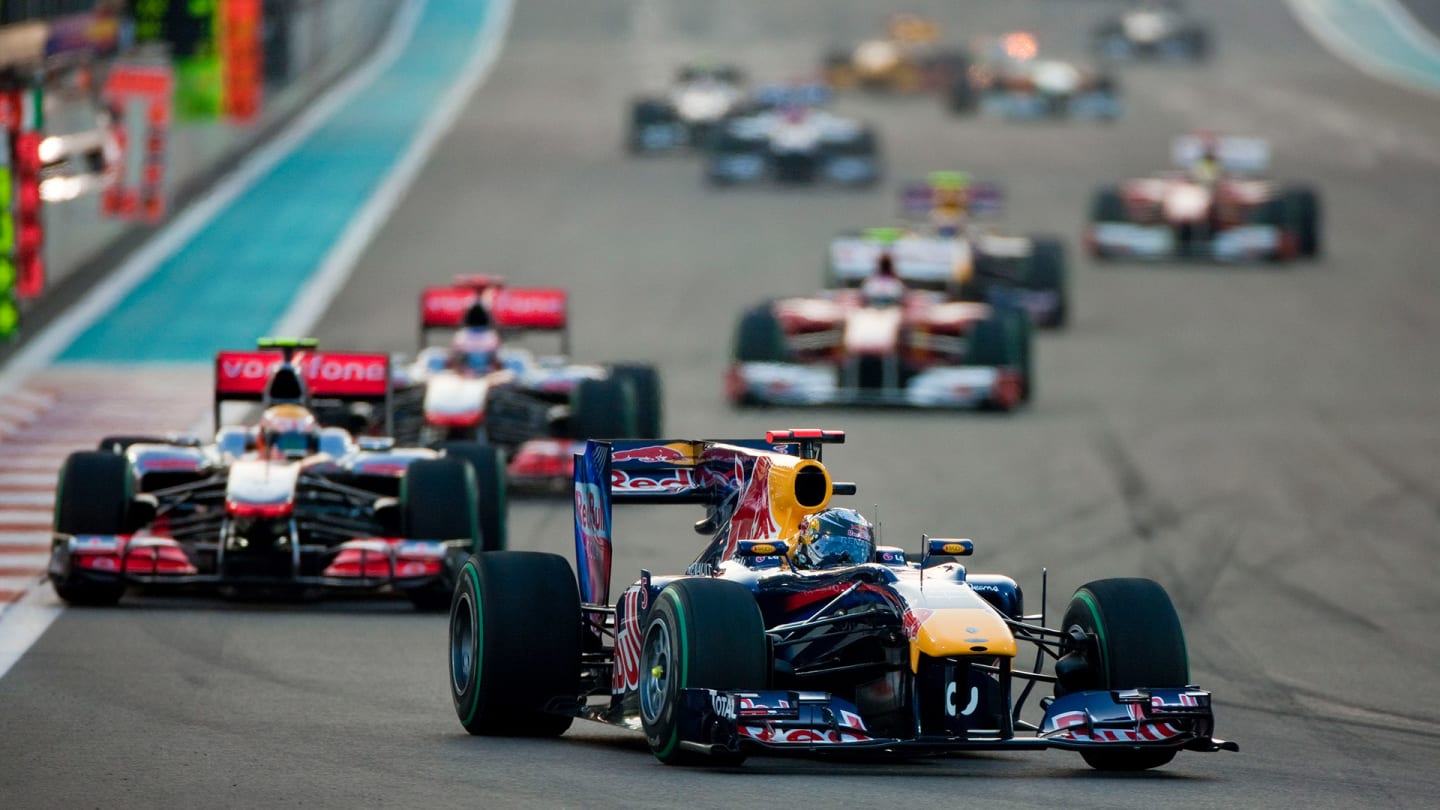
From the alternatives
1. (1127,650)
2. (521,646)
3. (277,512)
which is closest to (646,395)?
(277,512)

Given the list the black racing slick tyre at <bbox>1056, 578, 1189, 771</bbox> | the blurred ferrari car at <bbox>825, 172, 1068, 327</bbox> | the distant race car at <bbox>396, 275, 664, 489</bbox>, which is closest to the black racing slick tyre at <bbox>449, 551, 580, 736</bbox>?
the black racing slick tyre at <bbox>1056, 578, 1189, 771</bbox>

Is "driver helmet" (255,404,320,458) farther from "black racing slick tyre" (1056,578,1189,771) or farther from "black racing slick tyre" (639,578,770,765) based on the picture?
"black racing slick tyre" (1056,578,1189,771)

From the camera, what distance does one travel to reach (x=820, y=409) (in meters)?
27.6

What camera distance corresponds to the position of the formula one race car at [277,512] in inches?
670

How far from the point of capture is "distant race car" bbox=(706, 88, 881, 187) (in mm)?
47594

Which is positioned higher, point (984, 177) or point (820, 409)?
point (984, 177)

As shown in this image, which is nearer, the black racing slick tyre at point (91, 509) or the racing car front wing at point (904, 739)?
the racing car front wing at point (904, 739)

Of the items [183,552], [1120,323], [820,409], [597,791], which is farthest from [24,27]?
[597,791]

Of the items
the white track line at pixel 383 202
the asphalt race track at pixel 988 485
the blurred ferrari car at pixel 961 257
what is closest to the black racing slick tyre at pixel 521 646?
the asphalt race track at pixel 988 485

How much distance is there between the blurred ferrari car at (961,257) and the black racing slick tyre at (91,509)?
42.6 feet

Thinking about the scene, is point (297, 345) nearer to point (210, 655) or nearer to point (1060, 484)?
point (210, 655)

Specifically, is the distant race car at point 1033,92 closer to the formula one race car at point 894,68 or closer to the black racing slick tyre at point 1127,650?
the formula one race car at point 894,68

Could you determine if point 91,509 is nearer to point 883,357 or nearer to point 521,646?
point 521,646

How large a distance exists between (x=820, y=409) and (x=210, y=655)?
517 inches
